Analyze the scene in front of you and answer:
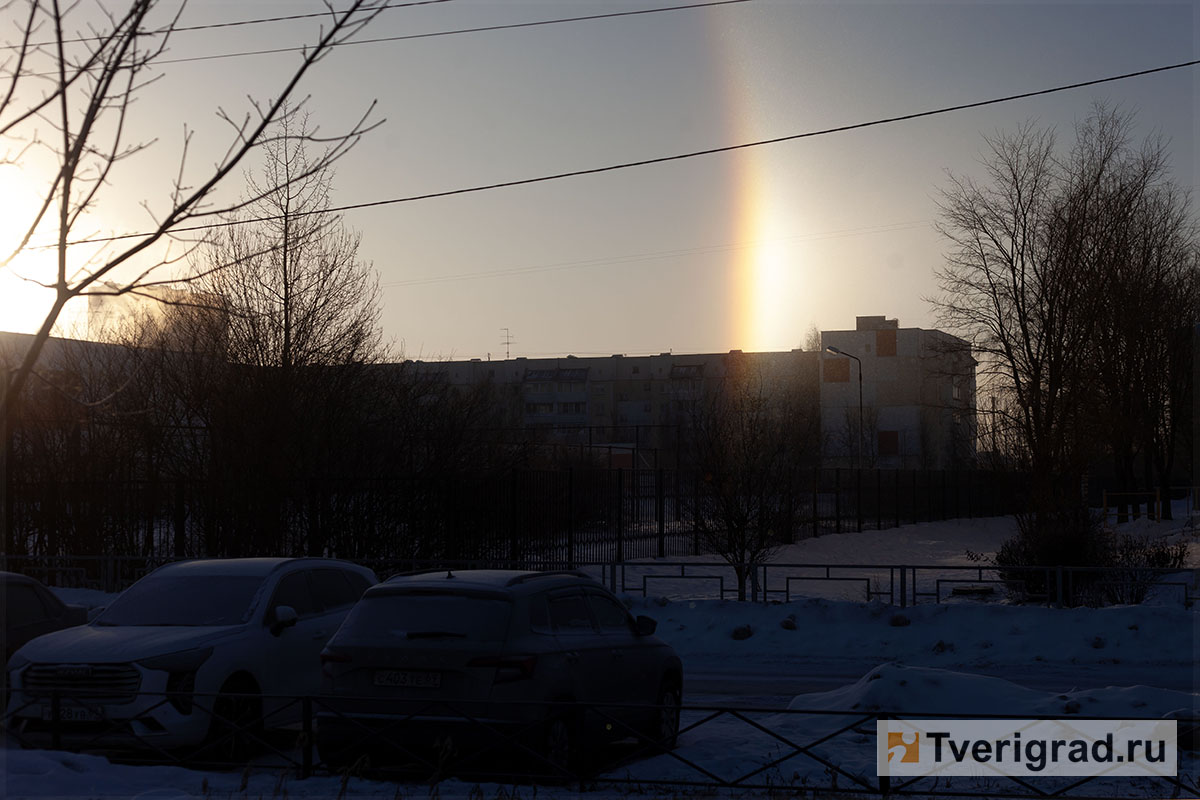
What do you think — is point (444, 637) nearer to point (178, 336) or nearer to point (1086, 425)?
point (178, 336)

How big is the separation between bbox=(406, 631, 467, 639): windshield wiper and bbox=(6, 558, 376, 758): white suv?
3.58 feet

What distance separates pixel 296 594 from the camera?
1059cm

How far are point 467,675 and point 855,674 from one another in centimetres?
845

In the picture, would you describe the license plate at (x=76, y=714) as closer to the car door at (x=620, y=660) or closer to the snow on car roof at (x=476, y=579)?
the snow on car roof at (x=476, y=579)

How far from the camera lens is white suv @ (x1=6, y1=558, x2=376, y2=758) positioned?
8.70 meters

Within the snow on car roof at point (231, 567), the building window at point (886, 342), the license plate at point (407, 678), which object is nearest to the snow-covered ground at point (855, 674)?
the license plate at point (407, 678)

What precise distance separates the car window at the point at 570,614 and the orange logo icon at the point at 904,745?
2.44 metres

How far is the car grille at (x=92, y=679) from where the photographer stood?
8.81m

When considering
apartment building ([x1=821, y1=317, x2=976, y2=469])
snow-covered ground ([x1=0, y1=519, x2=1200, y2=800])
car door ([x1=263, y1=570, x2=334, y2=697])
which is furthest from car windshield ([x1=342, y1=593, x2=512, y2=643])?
apartment building ([x1=821, y1=317, x2=976, y2=469])

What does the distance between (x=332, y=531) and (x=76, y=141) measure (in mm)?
18555

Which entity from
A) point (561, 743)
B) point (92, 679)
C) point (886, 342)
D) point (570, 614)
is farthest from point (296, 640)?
point (886, 342)

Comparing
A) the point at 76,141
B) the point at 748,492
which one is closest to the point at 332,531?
Answer: the point at 748,492

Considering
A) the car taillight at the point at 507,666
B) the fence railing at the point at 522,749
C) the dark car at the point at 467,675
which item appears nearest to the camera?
the fence railing at the point at 522,749

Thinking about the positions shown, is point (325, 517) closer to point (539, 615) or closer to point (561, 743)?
point (539, 615)
